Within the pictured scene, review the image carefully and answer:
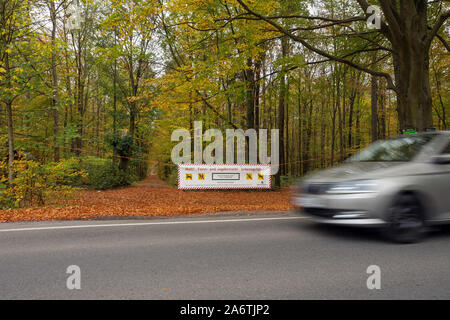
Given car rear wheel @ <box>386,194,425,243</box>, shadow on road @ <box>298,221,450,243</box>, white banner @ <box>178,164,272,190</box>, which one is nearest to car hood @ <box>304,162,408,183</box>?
car rear wheel @ <box>386,194,425,243</box>

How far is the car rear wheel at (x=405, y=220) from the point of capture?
14.1 feet

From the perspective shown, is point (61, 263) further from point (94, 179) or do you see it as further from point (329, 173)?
point (94, 179)

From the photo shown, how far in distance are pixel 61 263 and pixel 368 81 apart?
92.1ft

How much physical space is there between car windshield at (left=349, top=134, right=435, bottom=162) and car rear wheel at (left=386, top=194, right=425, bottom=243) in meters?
0.81

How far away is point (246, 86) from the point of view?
43.4ft

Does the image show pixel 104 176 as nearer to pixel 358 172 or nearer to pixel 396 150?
pixel 358 172

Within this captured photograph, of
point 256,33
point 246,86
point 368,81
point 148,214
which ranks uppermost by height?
point 368,81

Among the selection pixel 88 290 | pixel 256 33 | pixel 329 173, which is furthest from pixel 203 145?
pixel 88 290

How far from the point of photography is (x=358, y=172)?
4.62 metres

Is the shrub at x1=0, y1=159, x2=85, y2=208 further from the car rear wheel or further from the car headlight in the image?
the car rear wheel

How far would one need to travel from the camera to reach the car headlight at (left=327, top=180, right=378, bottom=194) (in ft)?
14.1

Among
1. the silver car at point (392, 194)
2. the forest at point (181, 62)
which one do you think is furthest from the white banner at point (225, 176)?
the silver car at point (392, 194)

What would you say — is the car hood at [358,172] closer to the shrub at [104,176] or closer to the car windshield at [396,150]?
the car windshield at [396,150]

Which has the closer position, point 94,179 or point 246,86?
point 246,86
